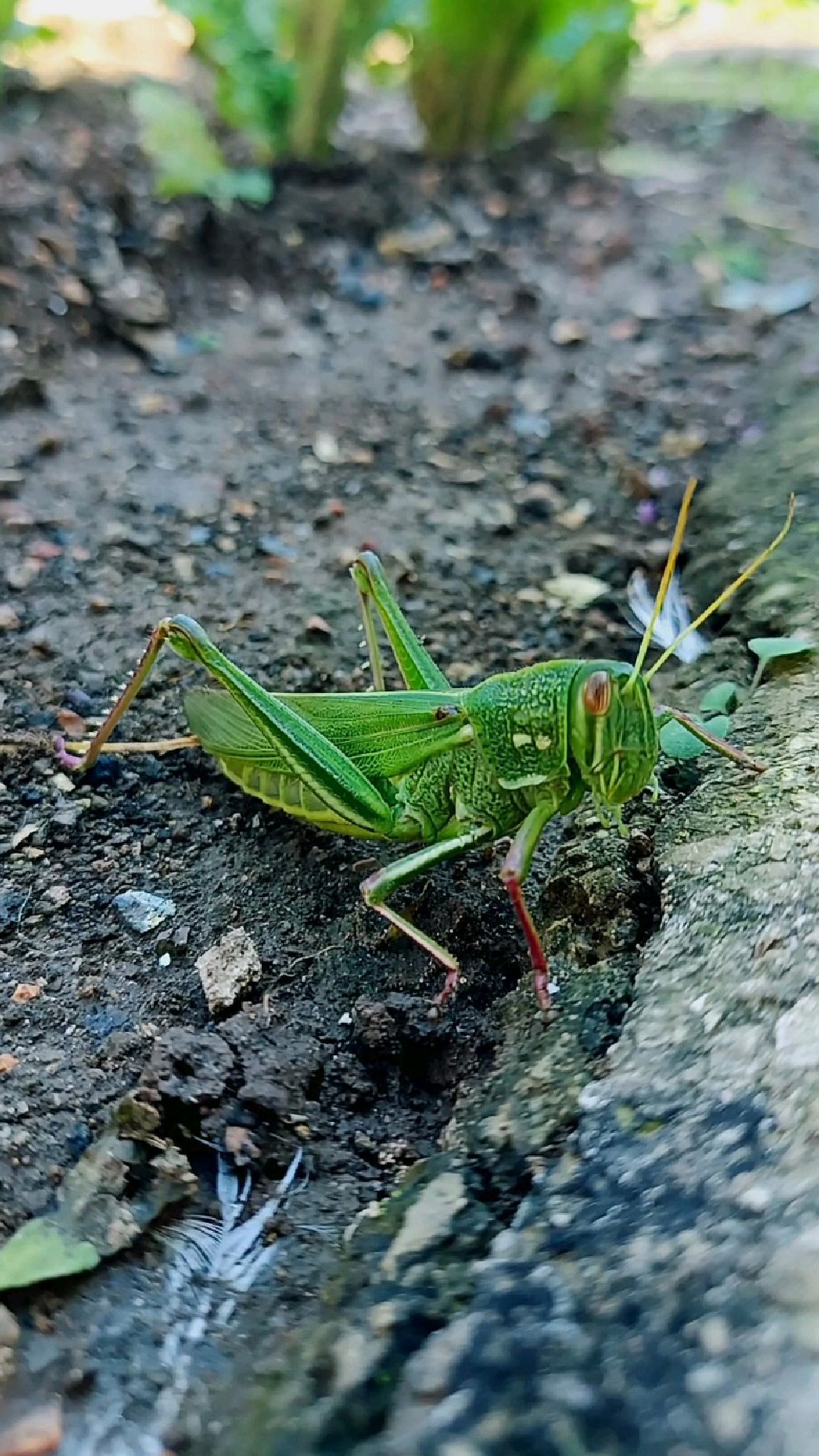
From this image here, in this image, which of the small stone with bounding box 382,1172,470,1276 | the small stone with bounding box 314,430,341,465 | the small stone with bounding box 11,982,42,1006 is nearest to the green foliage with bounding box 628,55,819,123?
the small stone with bounding box 314,430,341,465

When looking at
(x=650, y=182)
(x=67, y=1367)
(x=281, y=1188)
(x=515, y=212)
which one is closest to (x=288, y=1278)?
(x=281, y=1188)

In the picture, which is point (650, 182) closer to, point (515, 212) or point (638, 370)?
point (515, 212)

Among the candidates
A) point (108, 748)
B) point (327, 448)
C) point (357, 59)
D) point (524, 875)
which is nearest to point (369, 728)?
point (524, 875)

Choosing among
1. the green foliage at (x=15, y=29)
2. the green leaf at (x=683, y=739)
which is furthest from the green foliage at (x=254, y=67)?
the green leaf at (x=683, y=739)

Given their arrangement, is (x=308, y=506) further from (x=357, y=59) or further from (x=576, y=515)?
(x=357, y=59)

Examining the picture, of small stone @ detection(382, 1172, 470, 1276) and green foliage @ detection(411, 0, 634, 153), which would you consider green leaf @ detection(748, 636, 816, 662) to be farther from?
green foliage @ detection(411, 0, 634, 153)

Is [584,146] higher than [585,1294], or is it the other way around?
[584,146]

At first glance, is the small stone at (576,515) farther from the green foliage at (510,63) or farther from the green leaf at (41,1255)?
the green foliage at (510,63)
